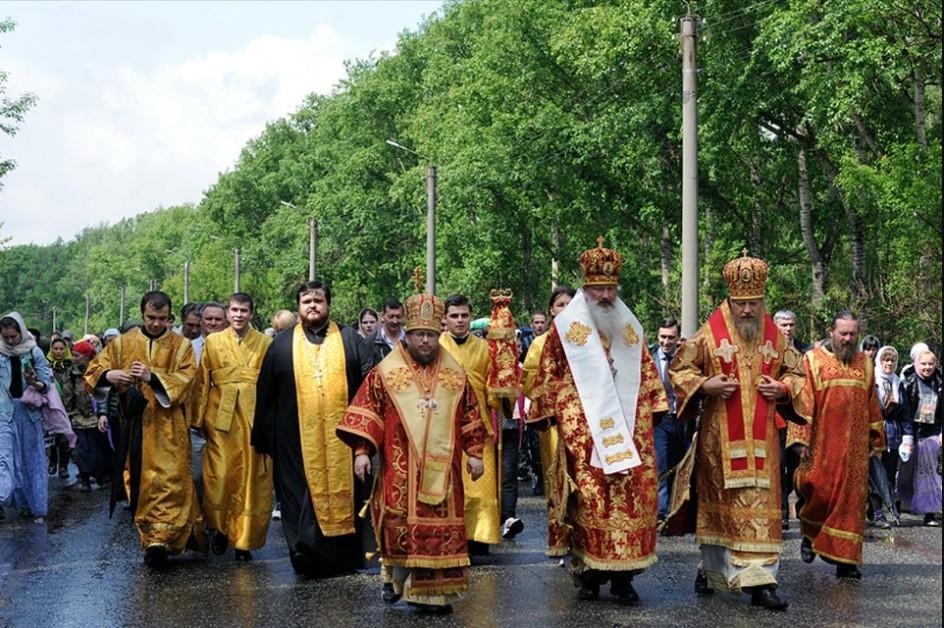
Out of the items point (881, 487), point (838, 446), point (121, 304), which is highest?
point (121, 304)

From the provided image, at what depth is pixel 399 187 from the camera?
166ft

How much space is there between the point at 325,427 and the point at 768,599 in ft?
10.7

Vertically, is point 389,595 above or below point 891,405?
below

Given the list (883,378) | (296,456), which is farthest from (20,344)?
(883,378)

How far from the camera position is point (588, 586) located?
9.16m

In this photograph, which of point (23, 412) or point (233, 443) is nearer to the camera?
point (233, 443)

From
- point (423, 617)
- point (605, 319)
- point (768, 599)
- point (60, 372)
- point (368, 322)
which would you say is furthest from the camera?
point (60, 372)

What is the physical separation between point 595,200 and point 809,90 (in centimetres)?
1147

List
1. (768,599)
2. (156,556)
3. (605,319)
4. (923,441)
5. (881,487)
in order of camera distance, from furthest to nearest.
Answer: (923,441) → (881,487) → (156,556) → (605,319) → (768,599)

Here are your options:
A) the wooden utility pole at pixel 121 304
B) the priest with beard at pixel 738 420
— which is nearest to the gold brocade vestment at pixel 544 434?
the priest with beard at pixel 738 420

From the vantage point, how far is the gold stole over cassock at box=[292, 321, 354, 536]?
33.7 feet

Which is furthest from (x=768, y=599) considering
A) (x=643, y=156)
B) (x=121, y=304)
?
(x=121, y=304)

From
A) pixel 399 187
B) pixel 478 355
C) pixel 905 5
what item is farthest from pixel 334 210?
pixel 478 355

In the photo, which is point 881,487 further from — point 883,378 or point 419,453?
point 419,453
